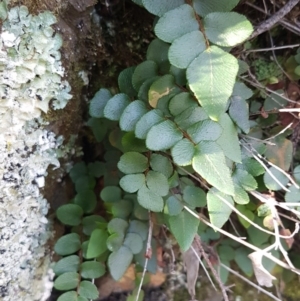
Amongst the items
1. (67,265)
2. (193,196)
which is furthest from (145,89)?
(67,265)

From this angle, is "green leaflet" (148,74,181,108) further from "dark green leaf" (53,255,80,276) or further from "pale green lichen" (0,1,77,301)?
"dark green leaf" (53,255,80,276)

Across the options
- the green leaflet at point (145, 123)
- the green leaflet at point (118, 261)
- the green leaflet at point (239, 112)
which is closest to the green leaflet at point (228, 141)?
the green leaflet at point (239, 112)

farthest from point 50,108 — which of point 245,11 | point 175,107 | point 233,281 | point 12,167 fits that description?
point 233,281

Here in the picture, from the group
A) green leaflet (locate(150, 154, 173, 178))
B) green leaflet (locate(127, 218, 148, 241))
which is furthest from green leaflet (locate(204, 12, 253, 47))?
green leaflet (locate(127, 218, 148, 241))

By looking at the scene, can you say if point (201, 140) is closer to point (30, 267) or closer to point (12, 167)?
point (12, 167)

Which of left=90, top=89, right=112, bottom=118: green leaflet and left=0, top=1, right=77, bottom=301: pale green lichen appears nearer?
left=0, top=1, right=77, bottom=301: pale green lichen

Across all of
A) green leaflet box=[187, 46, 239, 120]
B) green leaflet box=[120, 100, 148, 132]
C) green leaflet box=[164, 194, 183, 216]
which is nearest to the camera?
green leaflet box=[187, 46, 239, 120]
